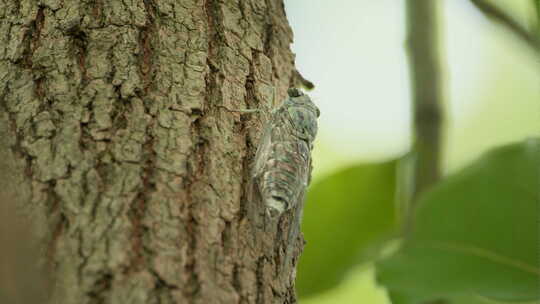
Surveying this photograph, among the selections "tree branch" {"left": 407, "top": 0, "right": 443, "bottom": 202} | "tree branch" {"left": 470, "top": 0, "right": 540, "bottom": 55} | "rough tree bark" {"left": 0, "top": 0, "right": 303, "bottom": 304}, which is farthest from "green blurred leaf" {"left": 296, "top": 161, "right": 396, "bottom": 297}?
"rough tree bark" {"left": 0, "top": 0, "right": 303, "bottom": 304}

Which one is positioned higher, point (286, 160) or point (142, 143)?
point (286, 160)

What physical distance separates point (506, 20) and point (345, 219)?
1074 millimetres

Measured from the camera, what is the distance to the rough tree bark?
59.7 inches

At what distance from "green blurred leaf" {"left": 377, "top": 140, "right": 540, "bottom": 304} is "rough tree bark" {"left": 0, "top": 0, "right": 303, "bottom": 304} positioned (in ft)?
2.57

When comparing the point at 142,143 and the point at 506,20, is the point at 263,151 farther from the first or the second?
the point at 506,20

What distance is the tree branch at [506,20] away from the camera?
268 cm

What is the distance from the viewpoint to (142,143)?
1726 millimetres

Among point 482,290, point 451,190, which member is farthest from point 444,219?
point 482,290

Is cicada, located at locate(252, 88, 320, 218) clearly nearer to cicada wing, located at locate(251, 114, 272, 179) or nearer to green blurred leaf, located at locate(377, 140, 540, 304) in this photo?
cicada wing, located at locate(251, 114, 272, 179)

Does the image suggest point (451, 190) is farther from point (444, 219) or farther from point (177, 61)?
point (177, 61)

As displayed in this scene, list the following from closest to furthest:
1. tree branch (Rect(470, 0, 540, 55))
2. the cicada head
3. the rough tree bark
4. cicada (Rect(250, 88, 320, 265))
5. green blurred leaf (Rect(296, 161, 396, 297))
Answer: the rough tree bark < cicada (Rect(250, 88, 320, 265)) < the cicada head < tree branch (Rect(470, 0, 540, 55)) < green blurred leaf (Rect(296, 161, 396, 297))

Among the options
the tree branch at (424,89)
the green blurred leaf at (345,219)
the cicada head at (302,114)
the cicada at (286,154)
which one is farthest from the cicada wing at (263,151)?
the tree branch at (424,89)

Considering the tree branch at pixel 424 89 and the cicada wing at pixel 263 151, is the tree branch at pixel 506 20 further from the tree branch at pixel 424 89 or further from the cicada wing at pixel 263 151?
the cicada wing at pixel 263 151

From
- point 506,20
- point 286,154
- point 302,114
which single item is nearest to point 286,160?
point 286,154
